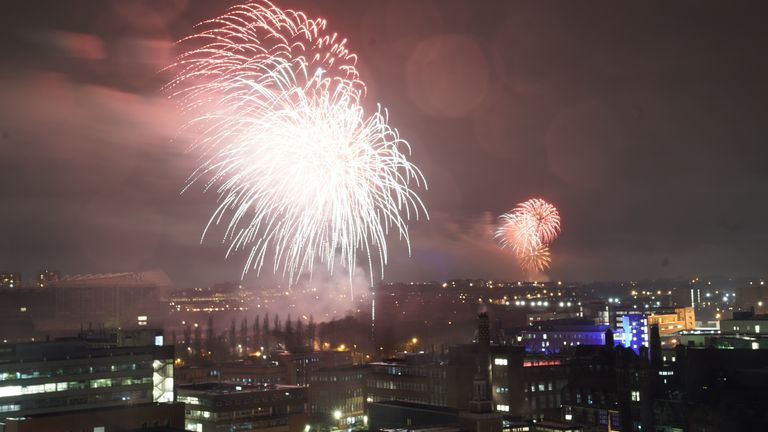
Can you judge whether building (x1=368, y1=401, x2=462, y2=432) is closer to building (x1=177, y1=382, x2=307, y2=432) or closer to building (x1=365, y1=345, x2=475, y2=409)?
building (x1=177, y1=382, x2=307, y2=432)

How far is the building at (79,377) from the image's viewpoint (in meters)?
44.4

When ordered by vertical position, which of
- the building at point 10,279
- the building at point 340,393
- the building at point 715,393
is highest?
the building at point 10,279

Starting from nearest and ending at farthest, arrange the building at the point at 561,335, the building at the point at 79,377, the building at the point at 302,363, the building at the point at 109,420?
the building at the point at 109,420 → the building at the point at 79,377 → the building at the point at 302,363 → the building at the point at 561,335

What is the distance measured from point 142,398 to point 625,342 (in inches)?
1754

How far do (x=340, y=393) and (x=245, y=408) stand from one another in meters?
16.3

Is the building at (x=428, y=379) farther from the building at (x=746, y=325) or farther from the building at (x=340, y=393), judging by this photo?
the building at (x=746, y=325)

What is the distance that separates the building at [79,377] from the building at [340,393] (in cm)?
1396

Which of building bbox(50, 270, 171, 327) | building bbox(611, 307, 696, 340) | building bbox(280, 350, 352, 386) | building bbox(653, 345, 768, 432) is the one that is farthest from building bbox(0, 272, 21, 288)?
building bbox(653, 345, 768, 432)

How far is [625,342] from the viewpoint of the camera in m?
73.9

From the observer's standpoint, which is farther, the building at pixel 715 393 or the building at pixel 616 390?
the building at pixel 616 390

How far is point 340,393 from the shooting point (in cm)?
6194

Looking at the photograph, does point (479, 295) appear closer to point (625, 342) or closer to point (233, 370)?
point (625, 342)

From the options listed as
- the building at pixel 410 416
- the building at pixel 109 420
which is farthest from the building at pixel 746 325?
the building at pixel 109 420

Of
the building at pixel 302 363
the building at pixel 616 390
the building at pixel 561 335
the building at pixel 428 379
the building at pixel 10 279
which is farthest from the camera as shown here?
the building at pixel 10 279
